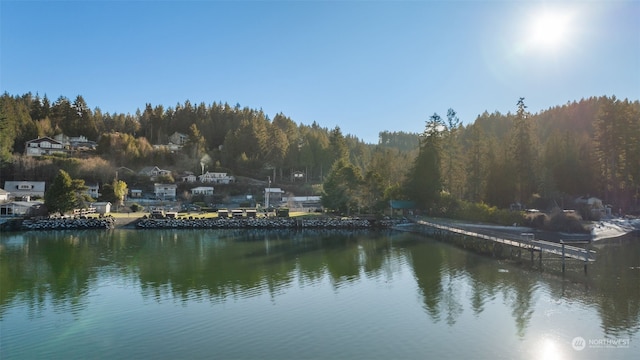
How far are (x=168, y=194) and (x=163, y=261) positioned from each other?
166 ft

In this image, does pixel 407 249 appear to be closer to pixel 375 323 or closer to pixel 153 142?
pixel 375 323

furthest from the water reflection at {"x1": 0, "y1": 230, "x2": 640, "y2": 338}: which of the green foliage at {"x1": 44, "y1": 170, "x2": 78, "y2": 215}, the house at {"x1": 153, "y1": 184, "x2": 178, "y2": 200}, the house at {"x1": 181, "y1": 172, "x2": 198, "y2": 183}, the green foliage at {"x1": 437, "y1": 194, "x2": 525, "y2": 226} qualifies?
the house at {"x1": 181, "y1": 172, "x2": 198, "y2": 183}

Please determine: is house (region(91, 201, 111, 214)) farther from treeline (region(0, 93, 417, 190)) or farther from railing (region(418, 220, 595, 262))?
railing (region(418, 220, 595, 262))

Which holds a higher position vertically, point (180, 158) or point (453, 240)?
point (180, 158)

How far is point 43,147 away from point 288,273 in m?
78.4

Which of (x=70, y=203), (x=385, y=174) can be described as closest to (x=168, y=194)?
(x=70, y=203)

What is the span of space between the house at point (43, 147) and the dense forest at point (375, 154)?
3.07 metres

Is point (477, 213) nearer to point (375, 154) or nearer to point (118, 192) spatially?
point (375, 154)

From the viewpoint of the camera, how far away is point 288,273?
1016 inches

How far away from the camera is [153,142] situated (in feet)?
339

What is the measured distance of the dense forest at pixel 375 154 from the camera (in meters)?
51.8

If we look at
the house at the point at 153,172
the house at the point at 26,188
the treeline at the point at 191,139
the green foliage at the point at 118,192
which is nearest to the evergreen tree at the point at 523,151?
the treeline at the point at 191,139

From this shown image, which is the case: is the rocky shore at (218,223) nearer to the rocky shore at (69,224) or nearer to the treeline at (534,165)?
the rocky shore at (69,224)

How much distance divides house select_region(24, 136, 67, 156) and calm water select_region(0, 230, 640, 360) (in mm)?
58270
